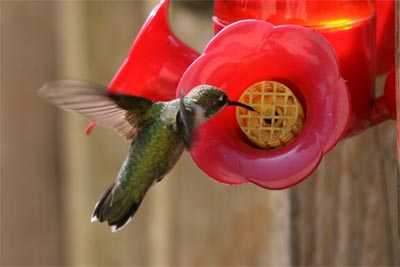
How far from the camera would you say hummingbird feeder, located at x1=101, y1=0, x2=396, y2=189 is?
1.49 meters

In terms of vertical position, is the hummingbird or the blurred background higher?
the hummingbird

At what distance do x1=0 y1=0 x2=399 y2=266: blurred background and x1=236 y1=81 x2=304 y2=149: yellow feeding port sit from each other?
499 mm

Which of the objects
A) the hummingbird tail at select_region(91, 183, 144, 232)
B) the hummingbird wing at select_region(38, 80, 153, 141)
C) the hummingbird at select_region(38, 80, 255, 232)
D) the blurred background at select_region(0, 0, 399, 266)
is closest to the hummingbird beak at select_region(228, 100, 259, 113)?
the hummingbird at select_region(38, 80, 255, 232)

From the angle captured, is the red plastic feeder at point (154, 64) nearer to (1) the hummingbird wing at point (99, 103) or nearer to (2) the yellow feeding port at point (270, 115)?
(1) the hummingbird wing at point (99, 103)

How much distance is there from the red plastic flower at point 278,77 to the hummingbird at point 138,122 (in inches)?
1.6

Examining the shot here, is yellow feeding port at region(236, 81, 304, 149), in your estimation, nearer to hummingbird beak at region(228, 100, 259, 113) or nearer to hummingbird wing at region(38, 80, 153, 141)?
hummingbird beak at region(228, 100, 259, 113)

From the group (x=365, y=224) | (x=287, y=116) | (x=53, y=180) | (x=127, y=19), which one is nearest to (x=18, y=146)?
(x=53, y=180)

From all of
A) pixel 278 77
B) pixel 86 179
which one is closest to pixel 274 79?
pixel 278 77

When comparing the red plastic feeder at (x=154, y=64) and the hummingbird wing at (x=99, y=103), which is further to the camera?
the red plastic feeder at (x=154, y=64)

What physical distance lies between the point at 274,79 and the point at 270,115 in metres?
0.06

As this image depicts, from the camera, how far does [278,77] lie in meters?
1.61

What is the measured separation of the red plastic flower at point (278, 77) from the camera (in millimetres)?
1481

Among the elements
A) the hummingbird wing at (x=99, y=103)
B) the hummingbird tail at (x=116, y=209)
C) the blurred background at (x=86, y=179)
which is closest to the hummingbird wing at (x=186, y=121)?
the hummingbird wing at (x=99, y=103)

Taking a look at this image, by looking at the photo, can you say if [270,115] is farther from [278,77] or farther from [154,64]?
[154,64]
